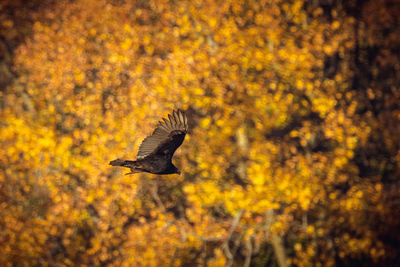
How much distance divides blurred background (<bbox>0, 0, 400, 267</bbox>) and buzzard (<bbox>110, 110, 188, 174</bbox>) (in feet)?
20.1

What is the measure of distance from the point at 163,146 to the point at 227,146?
24.4 ft

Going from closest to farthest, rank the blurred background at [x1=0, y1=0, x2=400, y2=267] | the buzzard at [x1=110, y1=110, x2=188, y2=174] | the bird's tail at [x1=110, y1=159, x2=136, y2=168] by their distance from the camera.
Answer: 1. the bird's tail at [x1=110, y1=159, x2=136, y2=168]
2. the buzzard at [x1=110, y1=110, x2=188, y2=174]
3. the blurred background at [x1=0, y1=0, x2=400, y2=267]

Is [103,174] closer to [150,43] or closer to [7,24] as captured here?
[150,43]

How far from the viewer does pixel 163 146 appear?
4859mm

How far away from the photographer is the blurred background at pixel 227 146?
11.1 m

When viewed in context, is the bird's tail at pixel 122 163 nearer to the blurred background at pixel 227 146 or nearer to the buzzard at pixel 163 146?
the buzzard at pixel 163 146

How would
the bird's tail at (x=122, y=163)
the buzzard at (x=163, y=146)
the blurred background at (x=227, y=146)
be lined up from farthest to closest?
the blurred background at (x=227, y=146), the buzzard at (x=163, y=146), the bird's tail at (x=122, y=163)

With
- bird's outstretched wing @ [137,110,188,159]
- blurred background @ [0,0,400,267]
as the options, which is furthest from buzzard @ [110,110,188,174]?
blurred background @ [0,0,400,267]

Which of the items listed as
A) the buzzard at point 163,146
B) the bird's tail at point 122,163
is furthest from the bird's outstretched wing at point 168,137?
the bird's tail at point 122,163

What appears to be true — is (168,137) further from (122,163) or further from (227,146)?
(227,146)

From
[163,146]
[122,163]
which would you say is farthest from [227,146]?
[122,163]

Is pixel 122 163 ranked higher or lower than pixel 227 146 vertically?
higher

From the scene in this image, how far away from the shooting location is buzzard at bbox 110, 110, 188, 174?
15.7ft

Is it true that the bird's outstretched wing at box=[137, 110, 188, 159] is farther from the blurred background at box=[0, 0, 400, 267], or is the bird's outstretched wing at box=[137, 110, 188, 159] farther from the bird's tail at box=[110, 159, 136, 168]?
the blurred background at box=[0, 0, 400, 267]
